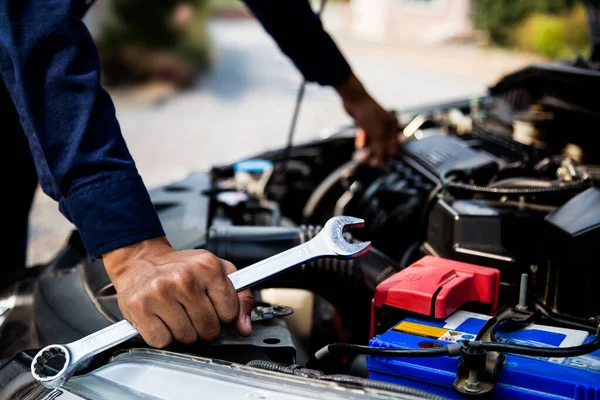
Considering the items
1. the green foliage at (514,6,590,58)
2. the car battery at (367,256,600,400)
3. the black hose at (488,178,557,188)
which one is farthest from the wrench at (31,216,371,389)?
the green foliage at (514,6,590,58)

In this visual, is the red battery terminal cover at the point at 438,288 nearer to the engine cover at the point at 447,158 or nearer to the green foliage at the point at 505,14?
the engine cover at the point at 447,158

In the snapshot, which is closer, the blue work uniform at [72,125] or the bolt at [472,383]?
the bolt at [472,383]

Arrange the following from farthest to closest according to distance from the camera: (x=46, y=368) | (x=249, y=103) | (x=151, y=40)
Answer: (x=151, y=40) < (x=249, y=103) < (x=46, y=368)

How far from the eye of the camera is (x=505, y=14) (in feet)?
51.1

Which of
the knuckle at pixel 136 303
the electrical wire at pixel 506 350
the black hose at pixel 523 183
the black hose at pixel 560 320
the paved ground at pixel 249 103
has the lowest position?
the paved ground at pixel 249 103

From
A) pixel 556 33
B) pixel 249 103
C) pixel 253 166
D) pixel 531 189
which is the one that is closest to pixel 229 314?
pixel 531 189

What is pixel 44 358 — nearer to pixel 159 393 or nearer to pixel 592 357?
pixel 159 393

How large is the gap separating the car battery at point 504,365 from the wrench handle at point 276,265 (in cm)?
16

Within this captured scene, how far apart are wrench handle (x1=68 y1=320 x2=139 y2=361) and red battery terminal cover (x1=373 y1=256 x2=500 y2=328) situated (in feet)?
1.25

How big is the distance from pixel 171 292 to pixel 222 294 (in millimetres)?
75

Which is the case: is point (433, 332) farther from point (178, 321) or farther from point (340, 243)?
point (178, 321)

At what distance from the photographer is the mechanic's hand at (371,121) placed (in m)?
1.86

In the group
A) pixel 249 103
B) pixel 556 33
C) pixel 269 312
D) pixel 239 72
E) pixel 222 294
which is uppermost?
pixel 556 33

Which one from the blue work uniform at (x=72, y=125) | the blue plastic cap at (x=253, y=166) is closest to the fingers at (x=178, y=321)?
the blue work uniform at (x=72, y=125)
